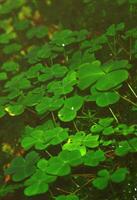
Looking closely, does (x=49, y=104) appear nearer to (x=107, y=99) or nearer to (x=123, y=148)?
(x=107, y=99)

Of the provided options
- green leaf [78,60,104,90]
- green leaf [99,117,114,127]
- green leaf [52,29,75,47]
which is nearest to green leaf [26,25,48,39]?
green leaf [52,29,75,47]

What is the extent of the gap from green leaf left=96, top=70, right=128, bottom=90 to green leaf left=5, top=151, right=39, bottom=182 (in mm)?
570

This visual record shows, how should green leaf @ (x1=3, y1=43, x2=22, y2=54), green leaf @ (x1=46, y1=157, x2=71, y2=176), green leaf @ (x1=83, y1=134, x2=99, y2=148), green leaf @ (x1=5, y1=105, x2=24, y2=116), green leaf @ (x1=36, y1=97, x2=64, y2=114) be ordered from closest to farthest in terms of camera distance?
green leaf @ (x1=46, y1=157, x2=71, y2=176) → green leaf @ (x1=83, y1=134, x2=99, y2=148) → green leaf @ (x1=36, y1=97, x2=64, y2=114) → green leaf @ (x1=5, y1=105, x2=24, y2=116) → green leaf @ (x1=3, y1=43, x2=22, y2=54)

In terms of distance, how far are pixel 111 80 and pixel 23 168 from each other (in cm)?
73

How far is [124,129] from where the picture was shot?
1.97 metres

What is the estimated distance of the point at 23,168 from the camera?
79.2 inches

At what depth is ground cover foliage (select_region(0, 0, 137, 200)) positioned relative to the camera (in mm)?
1896

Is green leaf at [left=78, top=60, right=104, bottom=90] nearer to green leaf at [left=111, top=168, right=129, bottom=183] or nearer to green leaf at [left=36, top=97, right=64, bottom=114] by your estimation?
green leaf at [left=36, top=97, right=64, bottom=114]

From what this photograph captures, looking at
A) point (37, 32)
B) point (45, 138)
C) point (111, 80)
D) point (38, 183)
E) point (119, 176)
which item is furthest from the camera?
point (37, 32)

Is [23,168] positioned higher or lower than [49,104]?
lower

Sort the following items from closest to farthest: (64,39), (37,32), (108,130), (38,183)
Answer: (38,183), (108,130), (64,39), (37,32)

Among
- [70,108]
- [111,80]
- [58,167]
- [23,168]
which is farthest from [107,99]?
[23,168]

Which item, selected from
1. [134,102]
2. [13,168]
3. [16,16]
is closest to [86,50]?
[134,102]

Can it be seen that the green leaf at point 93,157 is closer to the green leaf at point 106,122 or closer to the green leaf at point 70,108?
the green leaf at point 106,122
